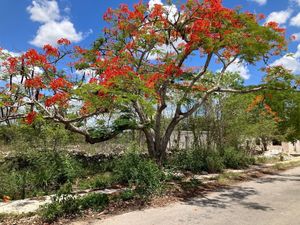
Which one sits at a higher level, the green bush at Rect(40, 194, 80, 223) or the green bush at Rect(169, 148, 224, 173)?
the green bush at Rect(169, 148, 224, 173)

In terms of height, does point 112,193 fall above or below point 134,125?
below

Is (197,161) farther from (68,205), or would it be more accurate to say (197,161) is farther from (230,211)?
(68,205)

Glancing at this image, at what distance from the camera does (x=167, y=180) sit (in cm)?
1047

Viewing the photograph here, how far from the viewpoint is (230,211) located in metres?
7.83

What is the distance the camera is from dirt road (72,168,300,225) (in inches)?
272

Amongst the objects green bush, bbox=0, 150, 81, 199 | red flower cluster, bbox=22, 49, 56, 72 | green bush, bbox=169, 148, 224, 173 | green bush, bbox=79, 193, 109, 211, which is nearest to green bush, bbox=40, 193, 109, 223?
green bush, bbox=79, 193, 109, 211

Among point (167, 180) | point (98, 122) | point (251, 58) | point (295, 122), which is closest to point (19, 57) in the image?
point (98, 122)

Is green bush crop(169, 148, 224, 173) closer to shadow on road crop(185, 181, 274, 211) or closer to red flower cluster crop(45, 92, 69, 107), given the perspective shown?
shadow on road crop(185, 181, 274, 211)

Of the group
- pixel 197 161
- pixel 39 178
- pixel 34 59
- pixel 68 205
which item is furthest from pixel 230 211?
pixel 34 59

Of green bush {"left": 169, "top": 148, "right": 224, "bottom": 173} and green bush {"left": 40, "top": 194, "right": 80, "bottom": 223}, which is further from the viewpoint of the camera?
Result: green bush {"left": 169, "top": 148, "right": 224, "bottom": 173}

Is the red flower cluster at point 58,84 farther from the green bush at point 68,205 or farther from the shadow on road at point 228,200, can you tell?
the shadow on road at point 228,200

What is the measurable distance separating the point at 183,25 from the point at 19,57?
213 inches

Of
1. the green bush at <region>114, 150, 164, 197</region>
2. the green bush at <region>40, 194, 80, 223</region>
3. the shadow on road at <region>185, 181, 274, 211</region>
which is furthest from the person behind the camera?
the green bush at <region>114, 150, 164, 197</region>

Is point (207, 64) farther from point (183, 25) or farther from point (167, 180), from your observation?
point (167, 180)
